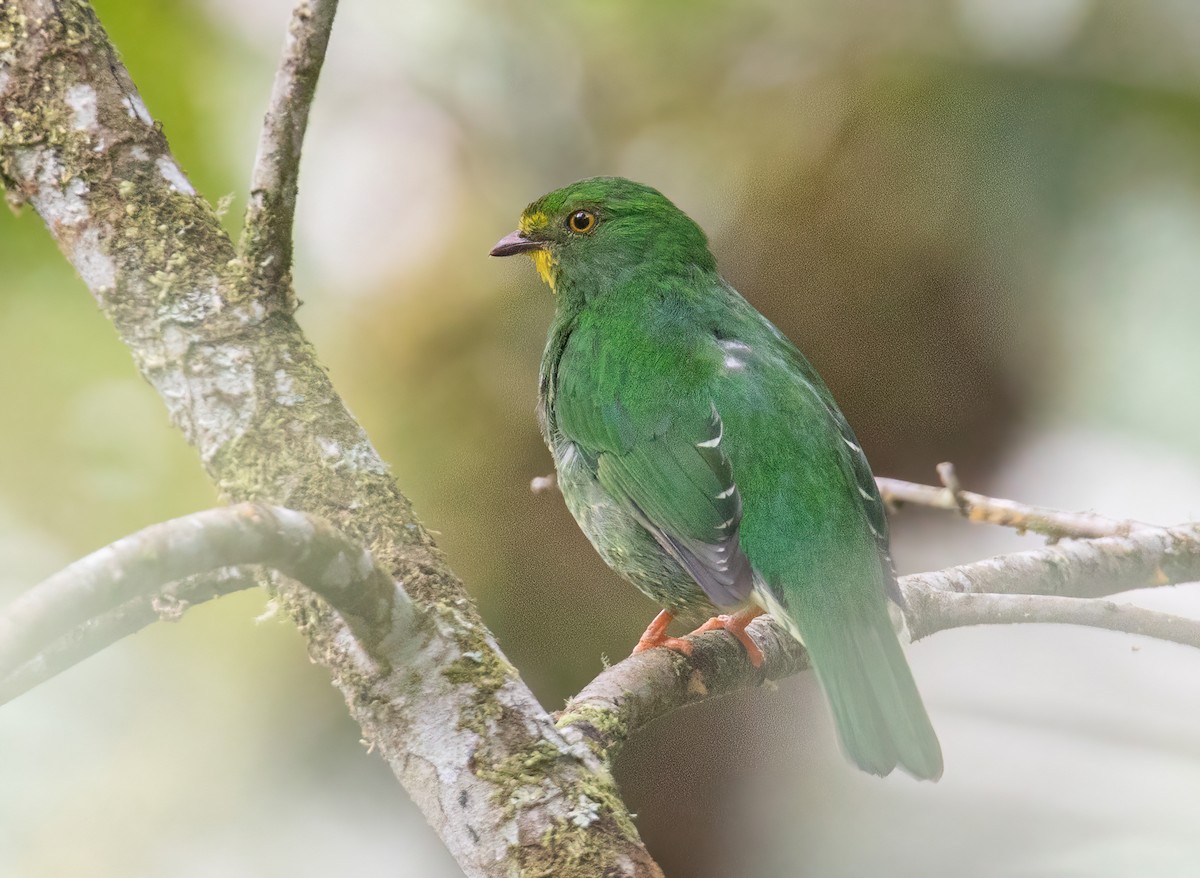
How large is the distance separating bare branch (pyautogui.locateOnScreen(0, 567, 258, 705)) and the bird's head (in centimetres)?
175

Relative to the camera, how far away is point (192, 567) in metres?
1.44

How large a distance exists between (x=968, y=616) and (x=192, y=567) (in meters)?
2.08

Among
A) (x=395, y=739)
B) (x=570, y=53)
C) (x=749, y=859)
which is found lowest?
(x=395, y=739)

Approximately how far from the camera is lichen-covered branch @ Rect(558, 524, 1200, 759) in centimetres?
244

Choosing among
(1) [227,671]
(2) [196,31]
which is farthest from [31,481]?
(2) [196,31]

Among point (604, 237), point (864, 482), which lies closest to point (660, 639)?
point (864, 482)

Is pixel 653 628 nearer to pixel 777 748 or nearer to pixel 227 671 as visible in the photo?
pixel 777 748

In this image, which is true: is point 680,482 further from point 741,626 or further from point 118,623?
point 118,623

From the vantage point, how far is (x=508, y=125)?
16.3ft

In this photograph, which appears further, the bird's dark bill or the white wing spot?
the bird's dark bill

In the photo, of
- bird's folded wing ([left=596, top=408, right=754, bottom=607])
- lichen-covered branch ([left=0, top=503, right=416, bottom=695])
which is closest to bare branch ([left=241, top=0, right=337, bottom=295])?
lichen-covered branch ([left=0, top=503, right=416, bottom=695])

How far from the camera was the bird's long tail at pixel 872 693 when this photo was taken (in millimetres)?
2564

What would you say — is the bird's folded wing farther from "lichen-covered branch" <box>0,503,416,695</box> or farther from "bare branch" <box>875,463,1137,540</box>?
"lichen-covered branch" <box>0,503,416,695</box>

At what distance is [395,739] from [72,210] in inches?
51.3
